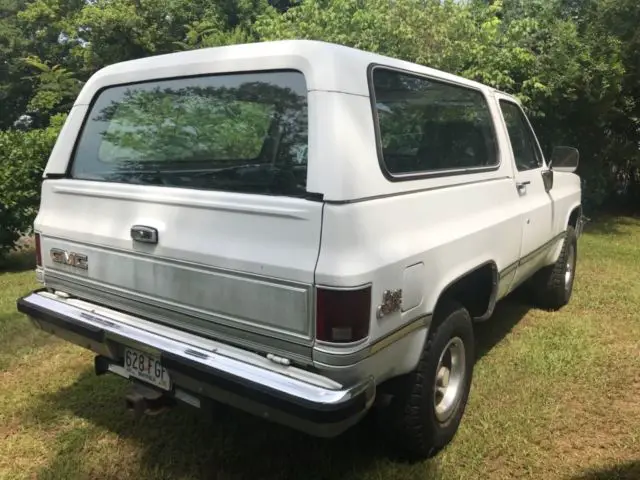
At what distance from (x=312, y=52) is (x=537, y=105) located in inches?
322

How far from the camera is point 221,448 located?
10.1 ft

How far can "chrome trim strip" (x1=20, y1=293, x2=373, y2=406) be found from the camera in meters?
2.14

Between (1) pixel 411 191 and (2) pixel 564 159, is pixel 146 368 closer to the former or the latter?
(1) pixel 411 191

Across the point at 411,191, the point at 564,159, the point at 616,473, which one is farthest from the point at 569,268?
the point at 411,191

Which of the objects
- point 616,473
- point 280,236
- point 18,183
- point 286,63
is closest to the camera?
point 280,236

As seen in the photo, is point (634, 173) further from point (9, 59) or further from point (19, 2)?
point (19, 2)

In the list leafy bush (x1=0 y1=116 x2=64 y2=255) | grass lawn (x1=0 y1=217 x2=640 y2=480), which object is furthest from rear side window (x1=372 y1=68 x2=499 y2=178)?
leafy bush (x1=0 y1=116 x2=64 y2=255)

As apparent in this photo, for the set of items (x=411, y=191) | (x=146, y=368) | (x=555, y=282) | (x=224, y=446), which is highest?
(x=411, y=191)

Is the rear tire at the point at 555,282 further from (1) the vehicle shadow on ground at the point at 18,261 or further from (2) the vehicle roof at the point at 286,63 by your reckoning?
(1) the vehicle shadow on ground at the point at 18,261

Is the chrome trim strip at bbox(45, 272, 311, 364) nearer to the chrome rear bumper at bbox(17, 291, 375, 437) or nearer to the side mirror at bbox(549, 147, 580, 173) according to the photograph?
the chrome rear bumper at bbox(17, 291, 375, 437)

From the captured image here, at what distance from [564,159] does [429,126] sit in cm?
221

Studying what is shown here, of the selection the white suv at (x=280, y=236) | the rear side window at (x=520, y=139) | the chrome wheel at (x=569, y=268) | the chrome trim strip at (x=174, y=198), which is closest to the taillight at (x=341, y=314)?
the white suv at (x=280, y=236)

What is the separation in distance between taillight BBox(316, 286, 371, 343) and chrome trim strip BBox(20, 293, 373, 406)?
7.2 inches

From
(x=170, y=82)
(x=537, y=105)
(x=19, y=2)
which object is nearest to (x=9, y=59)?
(x=19, y=2)
